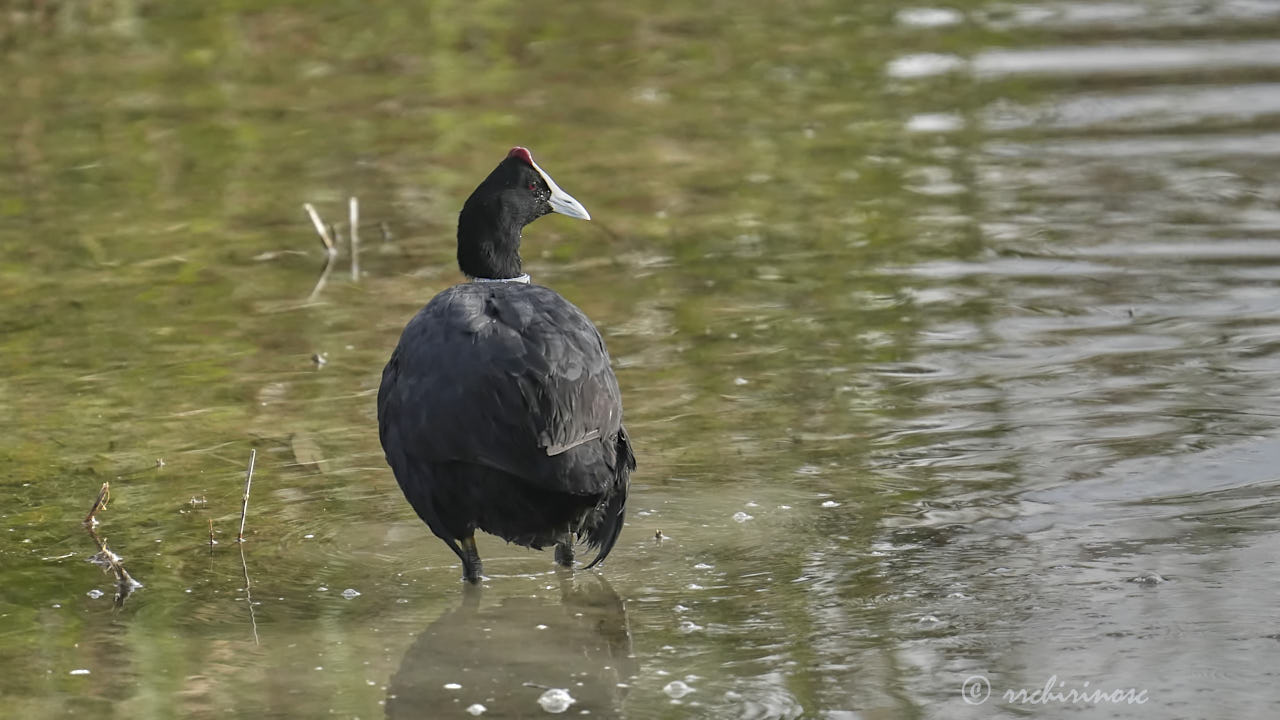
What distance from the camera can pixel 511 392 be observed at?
536cm

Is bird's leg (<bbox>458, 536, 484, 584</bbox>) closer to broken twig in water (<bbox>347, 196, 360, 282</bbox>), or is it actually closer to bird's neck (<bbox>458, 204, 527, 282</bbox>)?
bird's neck (<bbox>458, 204, 527, 282</bbox>)

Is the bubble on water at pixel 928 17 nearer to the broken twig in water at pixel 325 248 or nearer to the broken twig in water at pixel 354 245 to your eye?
the broken twig in water at pixel 354 245

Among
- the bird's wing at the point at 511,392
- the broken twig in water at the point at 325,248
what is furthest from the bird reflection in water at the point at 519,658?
the broken twig in water at the point at 325,248

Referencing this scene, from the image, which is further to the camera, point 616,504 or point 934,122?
point 934,122

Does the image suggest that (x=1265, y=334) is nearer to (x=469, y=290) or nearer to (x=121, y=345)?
(x=469, y=290)

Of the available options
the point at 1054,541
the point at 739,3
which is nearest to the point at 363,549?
the point at 1054,541

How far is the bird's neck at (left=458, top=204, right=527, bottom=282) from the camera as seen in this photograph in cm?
644

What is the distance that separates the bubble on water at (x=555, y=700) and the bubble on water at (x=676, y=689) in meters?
0.27

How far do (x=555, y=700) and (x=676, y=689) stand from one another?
0.35 m

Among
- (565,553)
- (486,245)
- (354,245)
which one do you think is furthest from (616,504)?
(354,245)

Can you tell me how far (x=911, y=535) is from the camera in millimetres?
6137

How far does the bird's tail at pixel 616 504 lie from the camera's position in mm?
5867

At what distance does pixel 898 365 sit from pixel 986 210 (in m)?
2.70

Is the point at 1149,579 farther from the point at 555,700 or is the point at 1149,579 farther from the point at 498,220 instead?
the point at 498,220
